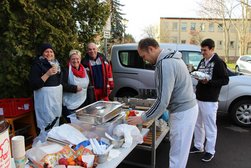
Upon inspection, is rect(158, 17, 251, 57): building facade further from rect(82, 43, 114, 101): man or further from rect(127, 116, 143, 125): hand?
rect(127, 116, 143, 125): hand

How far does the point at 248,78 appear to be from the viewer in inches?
205

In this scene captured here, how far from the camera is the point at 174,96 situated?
7.84 feet

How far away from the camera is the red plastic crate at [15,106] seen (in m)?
3.48

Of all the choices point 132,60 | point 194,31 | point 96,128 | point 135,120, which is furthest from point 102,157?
point 194,31

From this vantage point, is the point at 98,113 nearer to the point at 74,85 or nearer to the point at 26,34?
the point at 74,85

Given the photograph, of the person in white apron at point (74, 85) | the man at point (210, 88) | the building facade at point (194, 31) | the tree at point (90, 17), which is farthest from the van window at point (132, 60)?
the building facade at point (194, 31)

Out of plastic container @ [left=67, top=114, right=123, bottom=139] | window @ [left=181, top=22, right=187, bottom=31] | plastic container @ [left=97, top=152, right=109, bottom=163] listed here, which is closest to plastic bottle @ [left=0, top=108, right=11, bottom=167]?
plastic container @ [left=97, top=152, right=109, bottom=163]

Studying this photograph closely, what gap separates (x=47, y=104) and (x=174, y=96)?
180 cm

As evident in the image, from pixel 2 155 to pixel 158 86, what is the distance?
1.41m

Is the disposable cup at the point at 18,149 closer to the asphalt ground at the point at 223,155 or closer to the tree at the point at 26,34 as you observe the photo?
the asphalt ground at the point at 223,155

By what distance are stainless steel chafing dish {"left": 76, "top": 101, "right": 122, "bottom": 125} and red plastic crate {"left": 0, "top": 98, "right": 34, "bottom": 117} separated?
4.81ft

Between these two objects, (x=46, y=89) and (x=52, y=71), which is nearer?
(x=52, y=71)

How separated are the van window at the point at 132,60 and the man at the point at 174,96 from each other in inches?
131

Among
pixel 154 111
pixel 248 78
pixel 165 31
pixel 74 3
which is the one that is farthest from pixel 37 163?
pixel 165 31
